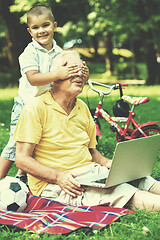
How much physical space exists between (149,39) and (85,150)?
14437 mm

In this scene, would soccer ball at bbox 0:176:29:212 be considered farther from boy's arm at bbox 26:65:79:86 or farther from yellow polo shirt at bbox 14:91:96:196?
boy's arm at bbox 26:65:79:86

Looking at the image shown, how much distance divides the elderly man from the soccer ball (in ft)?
0.47

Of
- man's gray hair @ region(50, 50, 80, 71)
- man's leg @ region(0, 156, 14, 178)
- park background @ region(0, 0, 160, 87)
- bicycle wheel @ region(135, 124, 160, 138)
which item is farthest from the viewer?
park background @ region(0, 0, 160, 87)

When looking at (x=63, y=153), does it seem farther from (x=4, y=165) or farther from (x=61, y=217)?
(x=4, y=165)

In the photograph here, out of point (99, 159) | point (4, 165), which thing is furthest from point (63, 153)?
point (4, 165)

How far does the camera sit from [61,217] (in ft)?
9.47

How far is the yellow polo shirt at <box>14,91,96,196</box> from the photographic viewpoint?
3.12 meters

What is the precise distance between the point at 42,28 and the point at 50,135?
1211 millimetres

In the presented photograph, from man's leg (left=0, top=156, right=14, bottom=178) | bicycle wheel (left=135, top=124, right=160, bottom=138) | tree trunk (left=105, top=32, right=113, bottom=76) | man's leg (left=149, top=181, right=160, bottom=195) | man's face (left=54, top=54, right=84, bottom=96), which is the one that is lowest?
tree trunk (left=105, top=32, right=113, bottom=76)

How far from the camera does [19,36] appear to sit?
20.0 metres

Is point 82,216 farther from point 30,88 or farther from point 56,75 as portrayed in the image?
point 30,88

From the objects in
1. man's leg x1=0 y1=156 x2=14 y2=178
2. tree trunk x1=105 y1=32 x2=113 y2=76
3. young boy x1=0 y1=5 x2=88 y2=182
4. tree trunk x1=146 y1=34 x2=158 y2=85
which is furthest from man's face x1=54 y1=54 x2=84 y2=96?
tree trunk x1=105 y1=32 x2=113 y2=76

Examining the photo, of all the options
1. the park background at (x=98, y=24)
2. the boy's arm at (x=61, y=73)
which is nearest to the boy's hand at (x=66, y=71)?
the boy's arm at (x=61, y=73)

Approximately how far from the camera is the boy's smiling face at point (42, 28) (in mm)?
3820
